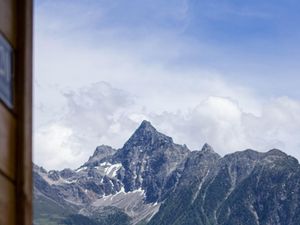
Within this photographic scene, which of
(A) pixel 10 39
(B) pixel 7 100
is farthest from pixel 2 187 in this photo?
(A) pixel 10 39

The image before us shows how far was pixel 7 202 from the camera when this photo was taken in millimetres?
3316

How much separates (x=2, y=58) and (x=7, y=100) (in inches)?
7.2

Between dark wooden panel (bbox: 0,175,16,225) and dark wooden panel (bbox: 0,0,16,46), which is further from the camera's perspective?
dark wooden panel (bbox: 0,0,16,46)

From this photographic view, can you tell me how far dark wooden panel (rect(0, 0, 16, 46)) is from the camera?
340 cm

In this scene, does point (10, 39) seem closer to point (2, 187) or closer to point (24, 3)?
point (24, 3)

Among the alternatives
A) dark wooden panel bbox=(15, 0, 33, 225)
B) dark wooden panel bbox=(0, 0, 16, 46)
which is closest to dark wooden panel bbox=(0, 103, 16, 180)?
dark wooden panel bbox=(15, 0, 33, 225)

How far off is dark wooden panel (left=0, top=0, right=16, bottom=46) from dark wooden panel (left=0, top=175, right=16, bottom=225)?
2.11ft

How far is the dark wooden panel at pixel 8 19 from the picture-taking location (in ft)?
11.2

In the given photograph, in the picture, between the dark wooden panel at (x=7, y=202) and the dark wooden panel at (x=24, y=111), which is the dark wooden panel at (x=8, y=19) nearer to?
the dark wooden panel at (x=24, y=111)

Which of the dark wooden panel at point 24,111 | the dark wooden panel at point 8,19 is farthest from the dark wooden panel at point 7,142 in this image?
the dark wooden panel at point 8,19

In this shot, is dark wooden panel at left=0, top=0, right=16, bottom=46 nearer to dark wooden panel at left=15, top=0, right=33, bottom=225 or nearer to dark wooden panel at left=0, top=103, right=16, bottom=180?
dark wooden panel at left=15, top=0, right=33, bottom=225

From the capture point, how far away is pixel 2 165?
323 cm

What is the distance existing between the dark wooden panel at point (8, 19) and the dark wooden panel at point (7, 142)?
1.10ft

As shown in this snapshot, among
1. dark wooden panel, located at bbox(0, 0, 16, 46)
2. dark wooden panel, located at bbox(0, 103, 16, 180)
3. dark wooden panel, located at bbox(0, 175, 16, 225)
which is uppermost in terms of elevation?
dark wooden panel, located at bbox(0, 0, 16, 46)
